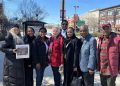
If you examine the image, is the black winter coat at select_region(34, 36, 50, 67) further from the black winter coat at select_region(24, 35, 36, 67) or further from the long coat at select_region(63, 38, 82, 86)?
the long coat at select_region(63, 38, 82, 86)

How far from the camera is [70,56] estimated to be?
6906 millimetres

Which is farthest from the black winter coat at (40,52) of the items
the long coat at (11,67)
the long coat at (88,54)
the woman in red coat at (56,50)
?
the long coat at (88,54)

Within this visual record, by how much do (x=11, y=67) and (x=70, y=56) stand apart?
1.38 meters

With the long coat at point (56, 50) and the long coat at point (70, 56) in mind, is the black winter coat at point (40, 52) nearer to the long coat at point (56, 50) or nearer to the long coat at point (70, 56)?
the long coat at point (56, 50)

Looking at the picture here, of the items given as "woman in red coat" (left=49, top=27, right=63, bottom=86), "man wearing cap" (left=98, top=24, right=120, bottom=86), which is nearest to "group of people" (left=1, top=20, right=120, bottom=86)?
"man wearing cap" (left=98, top=24, right=120, bottom=86)

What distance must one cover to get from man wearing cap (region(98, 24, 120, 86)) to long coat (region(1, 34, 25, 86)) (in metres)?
1.68

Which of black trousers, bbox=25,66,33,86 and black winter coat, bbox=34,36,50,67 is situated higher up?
black winter coat, bbox=34,36,50,67

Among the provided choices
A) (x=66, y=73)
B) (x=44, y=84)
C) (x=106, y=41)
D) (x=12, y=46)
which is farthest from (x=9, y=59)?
(x=44, y=84)

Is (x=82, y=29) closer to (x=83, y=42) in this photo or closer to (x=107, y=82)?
(x=83, y=42)

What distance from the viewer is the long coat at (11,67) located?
626 centimetres

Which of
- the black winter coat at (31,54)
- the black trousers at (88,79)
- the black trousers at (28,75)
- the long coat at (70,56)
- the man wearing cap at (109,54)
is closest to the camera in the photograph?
the man wearing cap at (109,54)

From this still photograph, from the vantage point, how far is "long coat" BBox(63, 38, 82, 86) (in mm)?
6660

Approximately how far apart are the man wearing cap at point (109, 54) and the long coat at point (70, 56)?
22.2 inches

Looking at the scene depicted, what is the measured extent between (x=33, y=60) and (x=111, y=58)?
1857mm
